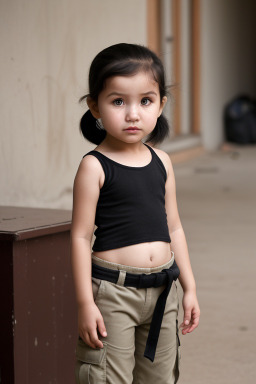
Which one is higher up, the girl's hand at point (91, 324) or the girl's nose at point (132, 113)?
the girl's nose at point (132, 113)

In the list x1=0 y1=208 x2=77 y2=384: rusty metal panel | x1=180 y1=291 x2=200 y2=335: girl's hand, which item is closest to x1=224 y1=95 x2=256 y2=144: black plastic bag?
x1=0 y1=208 x2=77 y2=384: rusty metal panel

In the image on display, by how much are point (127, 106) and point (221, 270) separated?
291cm

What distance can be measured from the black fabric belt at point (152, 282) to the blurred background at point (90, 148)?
634 mm

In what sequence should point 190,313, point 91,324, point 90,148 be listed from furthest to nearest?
point 90,148 < point 190,313 < point 91,324

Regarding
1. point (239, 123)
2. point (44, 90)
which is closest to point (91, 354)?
point (44, 90)

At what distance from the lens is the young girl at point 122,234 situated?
217cm

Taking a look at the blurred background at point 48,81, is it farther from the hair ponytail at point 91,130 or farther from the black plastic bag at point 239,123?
the black plastic bag at point 239,123

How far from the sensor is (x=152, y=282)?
7.26 feet

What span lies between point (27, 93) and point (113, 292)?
3858 mm

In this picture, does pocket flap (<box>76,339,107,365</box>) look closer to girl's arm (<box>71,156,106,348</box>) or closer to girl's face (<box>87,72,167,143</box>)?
girl's arm (<box>71,156,106,348</box>)

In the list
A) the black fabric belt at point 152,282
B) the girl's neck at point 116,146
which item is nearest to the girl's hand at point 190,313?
the black fabric belt at point 152,282

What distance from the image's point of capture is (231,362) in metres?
3.40

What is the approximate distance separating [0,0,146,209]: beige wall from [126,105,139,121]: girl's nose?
3320 mm

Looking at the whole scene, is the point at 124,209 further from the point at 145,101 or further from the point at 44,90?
the point at 44,90
